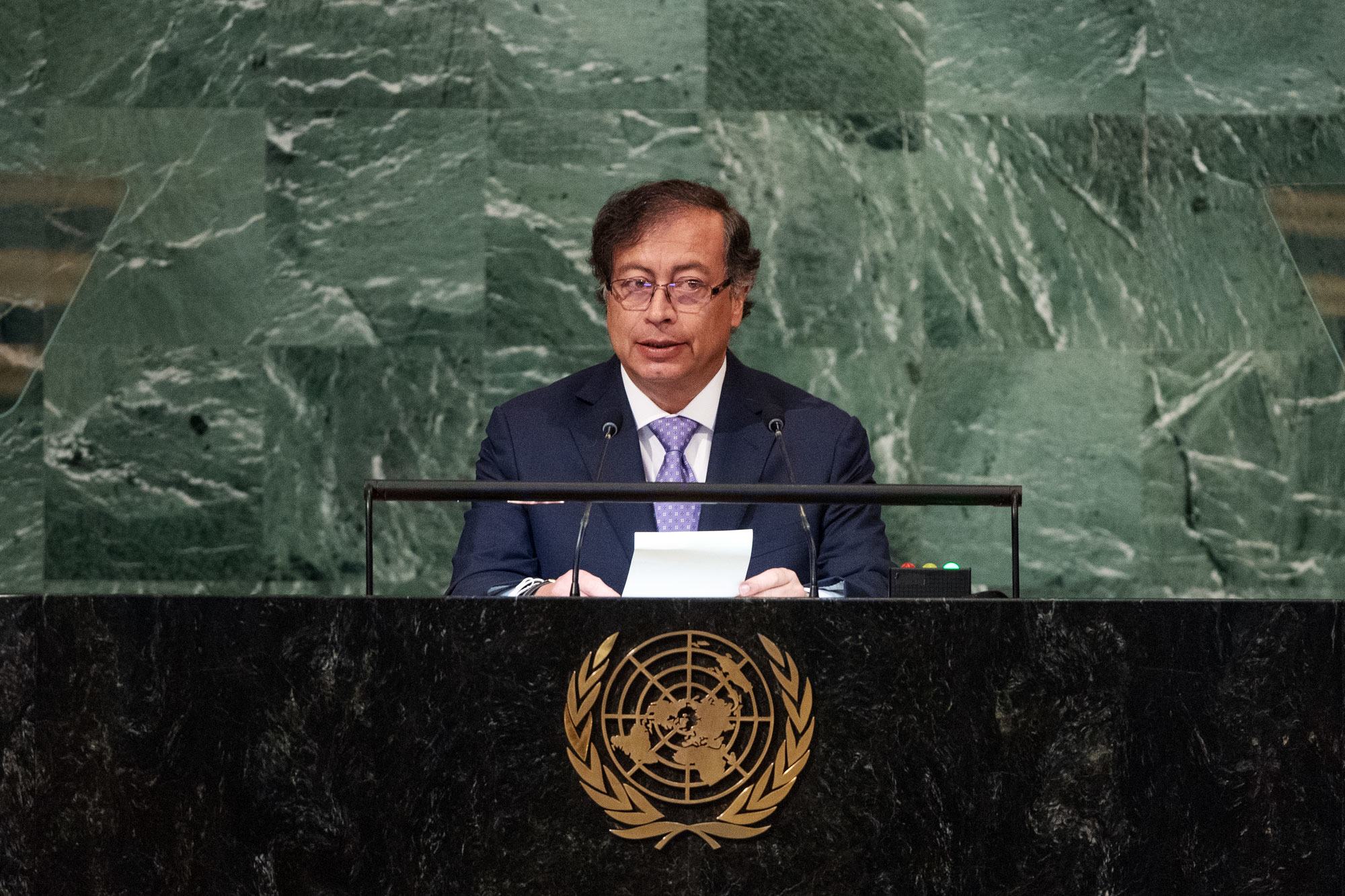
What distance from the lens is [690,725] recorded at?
2074 mm

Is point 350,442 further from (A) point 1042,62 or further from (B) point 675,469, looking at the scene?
(A) point 1042,62

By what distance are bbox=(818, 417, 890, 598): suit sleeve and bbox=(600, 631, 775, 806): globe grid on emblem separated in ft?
2.91

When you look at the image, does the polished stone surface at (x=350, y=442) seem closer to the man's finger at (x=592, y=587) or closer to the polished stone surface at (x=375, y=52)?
the polished stone surface at (x=375, y=52)

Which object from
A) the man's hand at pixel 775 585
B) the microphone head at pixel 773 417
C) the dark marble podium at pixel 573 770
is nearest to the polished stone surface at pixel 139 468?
the microphone head at pixel 773 417

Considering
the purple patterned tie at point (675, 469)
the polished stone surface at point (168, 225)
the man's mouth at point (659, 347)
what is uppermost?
the polished stone surface at point (168, 225)

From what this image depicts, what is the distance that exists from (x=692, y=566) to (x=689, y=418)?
0.90 meters

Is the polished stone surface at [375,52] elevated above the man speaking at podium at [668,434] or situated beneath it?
elevated above

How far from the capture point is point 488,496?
7.34 ft

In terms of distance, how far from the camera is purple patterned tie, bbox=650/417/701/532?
307 cm

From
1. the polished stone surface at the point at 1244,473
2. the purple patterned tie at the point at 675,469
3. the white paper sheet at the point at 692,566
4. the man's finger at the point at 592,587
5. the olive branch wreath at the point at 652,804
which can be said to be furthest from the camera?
the polished stone surface at the point at 1244,473

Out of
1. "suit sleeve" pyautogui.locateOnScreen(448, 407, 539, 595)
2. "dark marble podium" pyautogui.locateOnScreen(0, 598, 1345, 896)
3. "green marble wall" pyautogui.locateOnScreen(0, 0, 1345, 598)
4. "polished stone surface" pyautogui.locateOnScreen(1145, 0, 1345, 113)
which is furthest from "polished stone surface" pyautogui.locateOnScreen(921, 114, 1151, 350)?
"dark marble podium" pyautogui.locateOnScreen(0, 598, 1345, 896)

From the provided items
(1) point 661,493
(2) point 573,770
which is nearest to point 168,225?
(1) point 661,493

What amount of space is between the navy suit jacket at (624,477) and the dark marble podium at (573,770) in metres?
0.83

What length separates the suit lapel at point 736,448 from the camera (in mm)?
3047
